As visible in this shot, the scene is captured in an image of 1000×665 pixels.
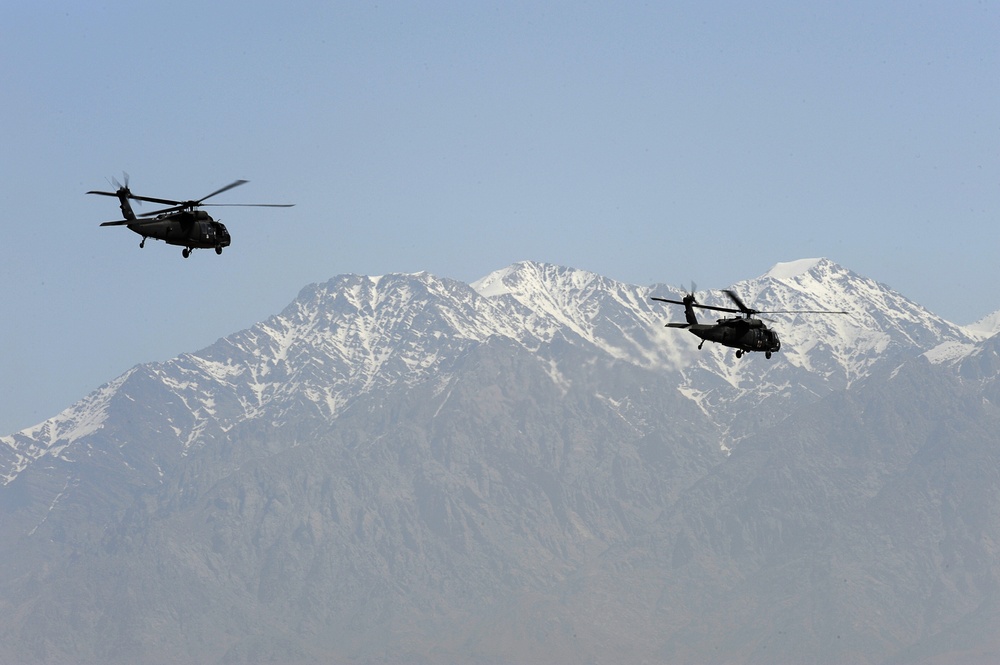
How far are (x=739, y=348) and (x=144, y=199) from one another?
51.1 meters

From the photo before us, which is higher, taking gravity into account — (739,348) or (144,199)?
(144,199)

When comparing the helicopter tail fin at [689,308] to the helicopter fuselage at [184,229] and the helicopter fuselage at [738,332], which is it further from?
the helicopter fuselage at [184,229]

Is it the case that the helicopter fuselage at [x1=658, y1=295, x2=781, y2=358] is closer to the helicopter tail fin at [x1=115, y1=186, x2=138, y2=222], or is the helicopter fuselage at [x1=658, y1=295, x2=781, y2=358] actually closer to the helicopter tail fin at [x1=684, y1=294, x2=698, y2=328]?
the helicopter tail fin at [x1=684, y1=294, x2=698, y2=328]

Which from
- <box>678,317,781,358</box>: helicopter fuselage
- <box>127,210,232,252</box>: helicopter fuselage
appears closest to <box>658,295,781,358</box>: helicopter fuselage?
<box>678,317,781,358</box>: helicopter fuselage

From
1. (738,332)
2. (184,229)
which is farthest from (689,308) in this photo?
(184,229)

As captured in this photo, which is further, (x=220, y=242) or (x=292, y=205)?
(x=220, y=242)

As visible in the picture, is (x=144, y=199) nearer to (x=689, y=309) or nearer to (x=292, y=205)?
(x=292, y=205)

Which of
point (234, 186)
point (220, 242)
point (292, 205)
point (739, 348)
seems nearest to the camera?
point (292, 205)

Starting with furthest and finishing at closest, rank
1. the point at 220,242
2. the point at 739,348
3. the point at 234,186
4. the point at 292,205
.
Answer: the point at 739,348, the point at 220,242, the point at 234,186, the point at 292,205

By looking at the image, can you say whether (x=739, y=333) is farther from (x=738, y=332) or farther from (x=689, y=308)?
(x=689, y=308)

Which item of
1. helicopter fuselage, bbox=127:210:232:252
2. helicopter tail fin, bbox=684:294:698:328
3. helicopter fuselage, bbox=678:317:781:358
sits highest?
helicopter fuselage, bbox=127:210:232:252

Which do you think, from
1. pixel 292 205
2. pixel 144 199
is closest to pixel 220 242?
pixel 144 199

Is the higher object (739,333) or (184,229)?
(184,229)

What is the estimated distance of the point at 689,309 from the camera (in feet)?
473
